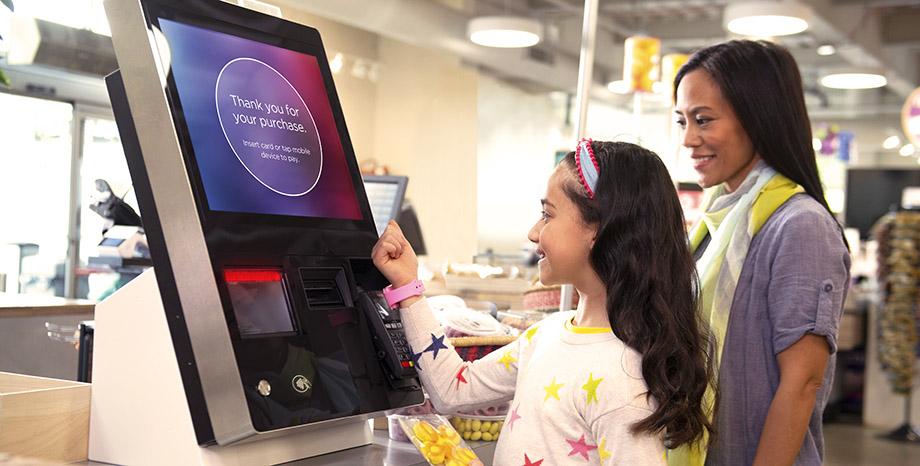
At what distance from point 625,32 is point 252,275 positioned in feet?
32.6

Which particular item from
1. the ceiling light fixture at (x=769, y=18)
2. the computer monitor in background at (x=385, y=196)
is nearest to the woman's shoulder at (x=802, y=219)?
the computer monitor in background at (x=385, y=196)

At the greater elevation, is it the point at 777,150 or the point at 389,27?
the point at 389,27

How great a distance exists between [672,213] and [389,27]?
5.14 meters

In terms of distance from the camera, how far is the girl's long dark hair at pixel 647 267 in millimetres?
1203

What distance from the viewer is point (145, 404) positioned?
3.40ft

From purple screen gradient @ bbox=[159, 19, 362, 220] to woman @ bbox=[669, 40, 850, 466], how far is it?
69cm

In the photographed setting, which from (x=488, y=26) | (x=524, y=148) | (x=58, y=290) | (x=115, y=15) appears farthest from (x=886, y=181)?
(x=115, y=15)

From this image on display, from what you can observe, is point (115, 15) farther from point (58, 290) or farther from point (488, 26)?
point (58, 290)

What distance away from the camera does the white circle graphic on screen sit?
110 centimetres

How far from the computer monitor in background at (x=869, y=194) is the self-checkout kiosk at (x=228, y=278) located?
9968 mm

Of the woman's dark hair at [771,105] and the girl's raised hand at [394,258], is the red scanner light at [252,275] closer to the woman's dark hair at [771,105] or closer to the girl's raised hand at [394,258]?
the girl's raised hand at [394,258]

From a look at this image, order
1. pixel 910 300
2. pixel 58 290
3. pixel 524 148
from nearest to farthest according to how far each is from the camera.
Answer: pixel 910 300
pixel 58 290
pixel 524 148

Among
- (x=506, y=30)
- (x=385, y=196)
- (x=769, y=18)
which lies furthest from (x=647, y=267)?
(x=506, y=30)

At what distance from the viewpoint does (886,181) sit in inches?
394
